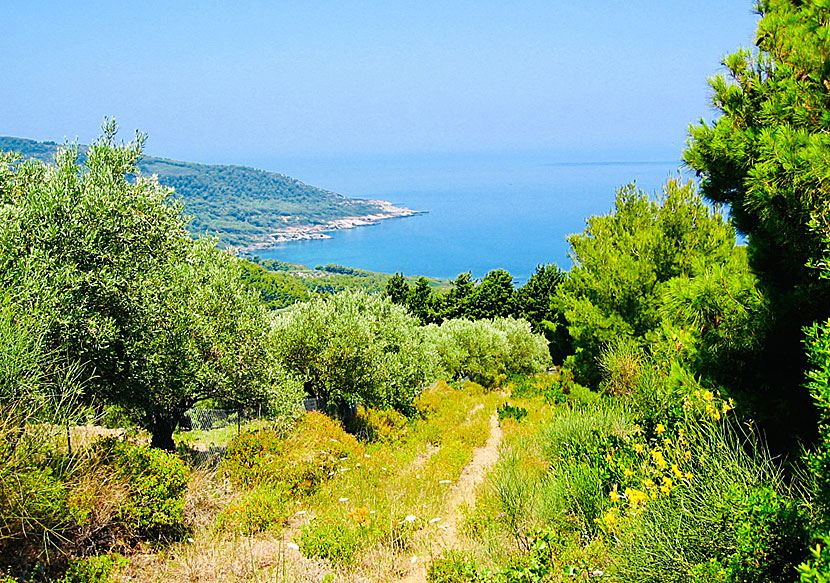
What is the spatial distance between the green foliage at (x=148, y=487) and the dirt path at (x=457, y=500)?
126 inches

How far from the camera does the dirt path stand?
22.1ft

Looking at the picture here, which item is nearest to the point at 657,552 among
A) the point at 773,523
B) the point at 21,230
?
the point at 773,523

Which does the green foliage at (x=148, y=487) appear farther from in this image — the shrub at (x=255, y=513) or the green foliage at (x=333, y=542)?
the green foliage at (x=333, y=542)

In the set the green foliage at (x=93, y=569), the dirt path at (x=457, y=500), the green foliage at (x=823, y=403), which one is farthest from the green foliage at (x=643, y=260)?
the green foliage at (x=93, y=569)

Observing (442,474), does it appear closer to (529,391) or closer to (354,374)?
(354,374)

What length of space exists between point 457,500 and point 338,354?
19.9ft

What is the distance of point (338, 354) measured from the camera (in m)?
14.6

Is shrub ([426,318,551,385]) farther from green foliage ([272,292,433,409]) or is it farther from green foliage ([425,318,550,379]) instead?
green foliage ([272,292,433,409])

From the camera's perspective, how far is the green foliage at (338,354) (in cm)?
1465

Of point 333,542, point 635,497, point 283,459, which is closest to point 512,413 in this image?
point 283,459

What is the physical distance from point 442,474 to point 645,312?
27.9ft

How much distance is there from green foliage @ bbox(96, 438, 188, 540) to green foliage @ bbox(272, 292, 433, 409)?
21.9 ft

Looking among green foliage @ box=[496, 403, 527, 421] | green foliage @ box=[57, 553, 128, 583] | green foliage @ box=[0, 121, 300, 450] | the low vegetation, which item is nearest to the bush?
the low vegetation

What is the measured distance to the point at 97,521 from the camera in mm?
6109
